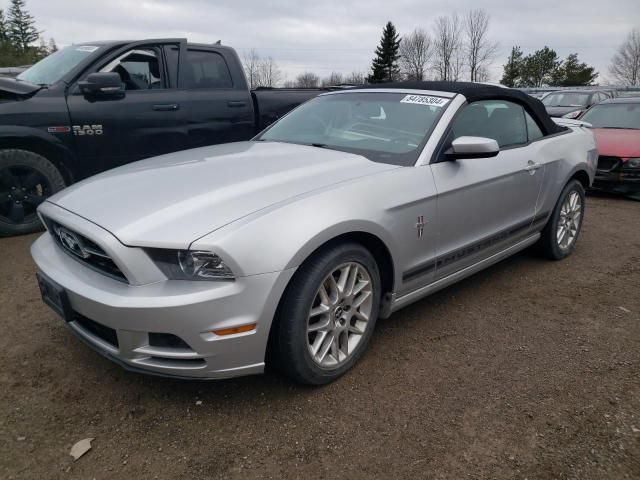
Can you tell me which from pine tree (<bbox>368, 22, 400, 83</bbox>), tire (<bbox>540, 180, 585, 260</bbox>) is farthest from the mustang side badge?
pine tree (<bbox>368, 22, 400, 83</bbox>)

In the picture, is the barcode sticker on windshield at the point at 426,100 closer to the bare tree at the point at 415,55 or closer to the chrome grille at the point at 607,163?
the chrome grille at the point at 607,163

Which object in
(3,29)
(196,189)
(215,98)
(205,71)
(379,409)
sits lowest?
(379,409)

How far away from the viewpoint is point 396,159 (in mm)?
2793

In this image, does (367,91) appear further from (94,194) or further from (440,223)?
(94,194)

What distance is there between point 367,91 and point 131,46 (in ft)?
9.25

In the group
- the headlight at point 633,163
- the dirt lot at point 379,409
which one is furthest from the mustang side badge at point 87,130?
the headlight at point 633,163

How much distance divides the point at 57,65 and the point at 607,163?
7289mm

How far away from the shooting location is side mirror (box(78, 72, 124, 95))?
14.8 feet

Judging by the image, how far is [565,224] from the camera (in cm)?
435

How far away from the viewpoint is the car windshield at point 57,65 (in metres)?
4.86

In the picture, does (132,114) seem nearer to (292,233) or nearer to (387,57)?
(292,233)

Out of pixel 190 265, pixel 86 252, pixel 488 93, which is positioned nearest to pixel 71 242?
pixel 86 252

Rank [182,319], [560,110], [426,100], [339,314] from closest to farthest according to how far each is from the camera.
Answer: [182,319], [339,314], [426,100], [560,110]

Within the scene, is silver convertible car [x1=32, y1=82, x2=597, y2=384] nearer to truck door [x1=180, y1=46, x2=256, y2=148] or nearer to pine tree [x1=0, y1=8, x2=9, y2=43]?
truck door [x1=180, y1=46, x2=256, y2=148]
